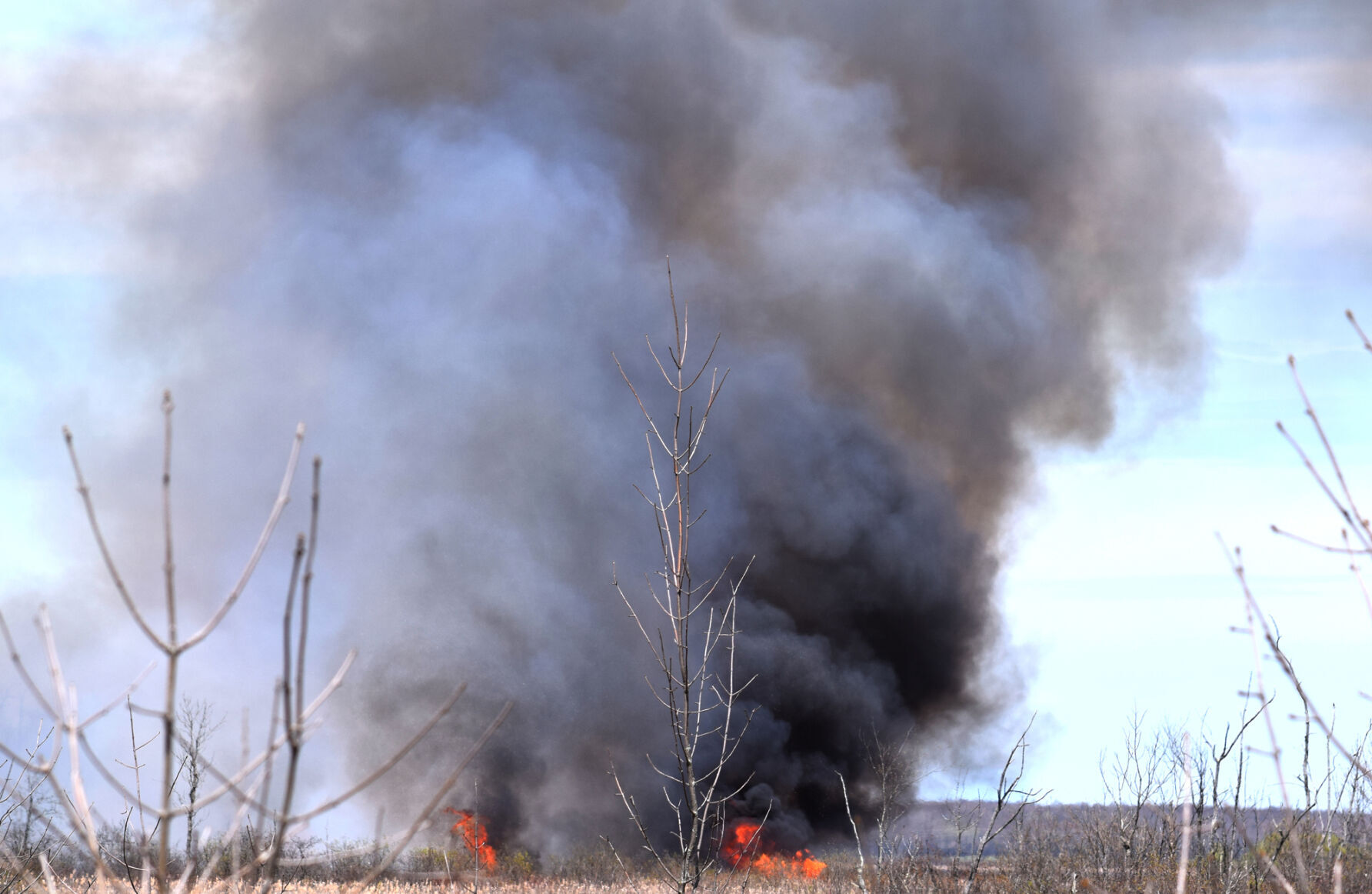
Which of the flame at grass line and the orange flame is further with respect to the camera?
the flame at grass line

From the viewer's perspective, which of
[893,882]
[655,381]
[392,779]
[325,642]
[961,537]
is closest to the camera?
[893,882]

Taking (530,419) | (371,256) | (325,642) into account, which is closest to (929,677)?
(530,419)

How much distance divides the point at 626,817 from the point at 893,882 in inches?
596

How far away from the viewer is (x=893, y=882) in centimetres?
1441

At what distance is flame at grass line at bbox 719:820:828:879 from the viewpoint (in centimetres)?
2458

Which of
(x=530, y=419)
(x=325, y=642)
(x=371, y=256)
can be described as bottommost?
(x=325, y=642)

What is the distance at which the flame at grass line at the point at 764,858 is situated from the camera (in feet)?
80.6

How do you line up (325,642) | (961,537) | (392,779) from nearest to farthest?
(392,779) < (325,642) < (961,537)

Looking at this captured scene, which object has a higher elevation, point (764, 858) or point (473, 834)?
point (473, 834)

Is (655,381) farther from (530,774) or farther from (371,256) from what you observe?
(530,774)

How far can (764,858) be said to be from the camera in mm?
26219

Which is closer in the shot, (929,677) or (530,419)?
(530,419)

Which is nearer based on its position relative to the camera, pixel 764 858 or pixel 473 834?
pixel 473 834

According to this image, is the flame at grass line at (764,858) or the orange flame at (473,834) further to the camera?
the flame at grass line at (764,858)
